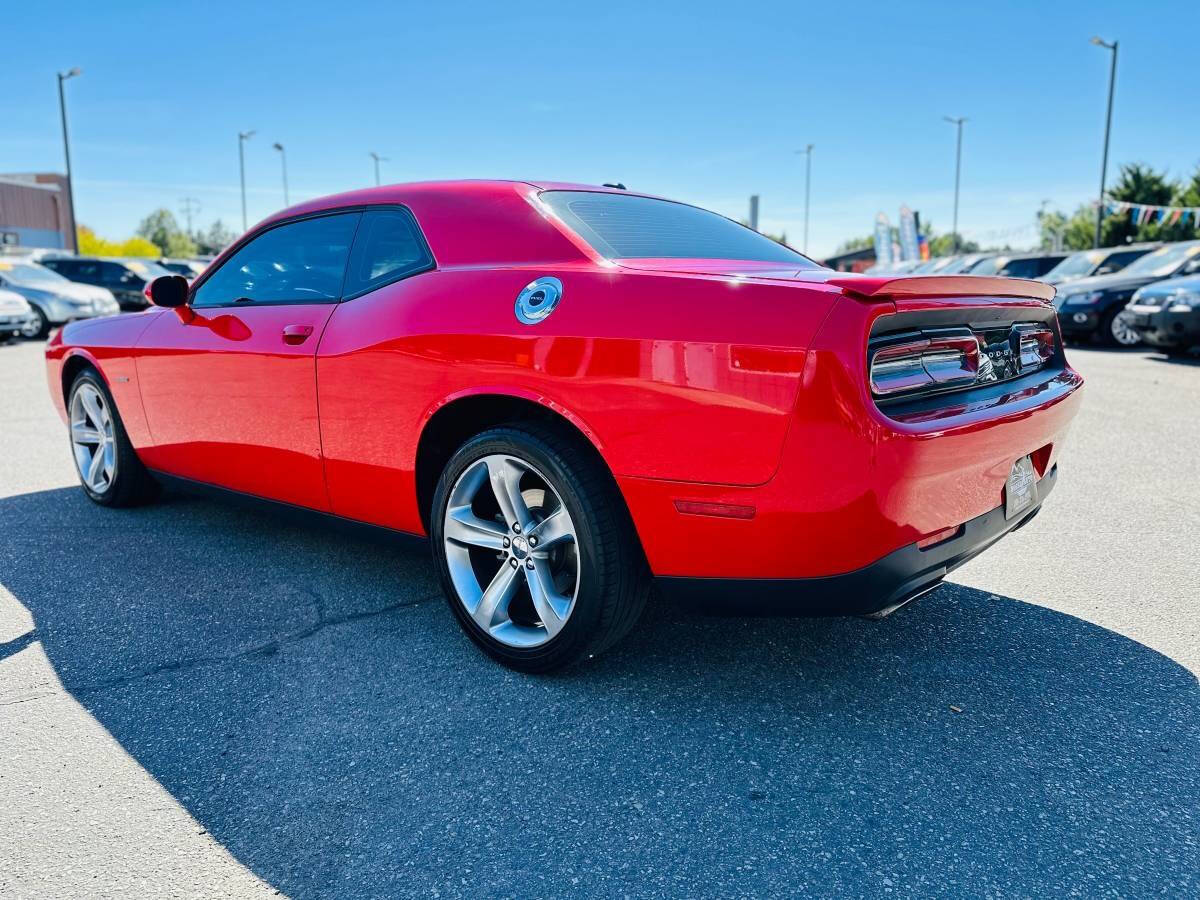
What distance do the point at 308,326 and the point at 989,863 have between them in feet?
8.62

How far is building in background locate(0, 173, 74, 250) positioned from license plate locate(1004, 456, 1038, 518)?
82.6 meters

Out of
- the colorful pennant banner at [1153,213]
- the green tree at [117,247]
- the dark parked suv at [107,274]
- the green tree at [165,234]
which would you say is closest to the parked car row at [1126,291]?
the colorful pennant banner at [1153,213]

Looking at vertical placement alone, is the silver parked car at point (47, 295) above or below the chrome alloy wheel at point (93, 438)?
above

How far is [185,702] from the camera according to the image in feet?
8.59

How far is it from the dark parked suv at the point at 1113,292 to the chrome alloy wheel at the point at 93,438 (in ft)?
42.4

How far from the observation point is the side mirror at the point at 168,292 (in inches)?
154

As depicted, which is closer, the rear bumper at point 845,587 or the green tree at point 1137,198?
the rear bumper at point 845,587

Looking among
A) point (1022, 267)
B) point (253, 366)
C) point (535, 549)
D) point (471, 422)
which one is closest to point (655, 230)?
point (471, 422)

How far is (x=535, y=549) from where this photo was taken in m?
2.69

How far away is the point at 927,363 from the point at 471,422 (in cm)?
139

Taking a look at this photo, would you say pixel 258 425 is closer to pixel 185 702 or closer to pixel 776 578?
pixel 185 702

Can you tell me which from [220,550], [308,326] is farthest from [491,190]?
[220,550]

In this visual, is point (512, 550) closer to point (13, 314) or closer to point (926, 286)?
point (926, 286)

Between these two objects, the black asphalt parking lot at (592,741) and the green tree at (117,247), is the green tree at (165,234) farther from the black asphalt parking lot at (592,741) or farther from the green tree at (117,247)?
the black asphalt parking lot at (592,741)
